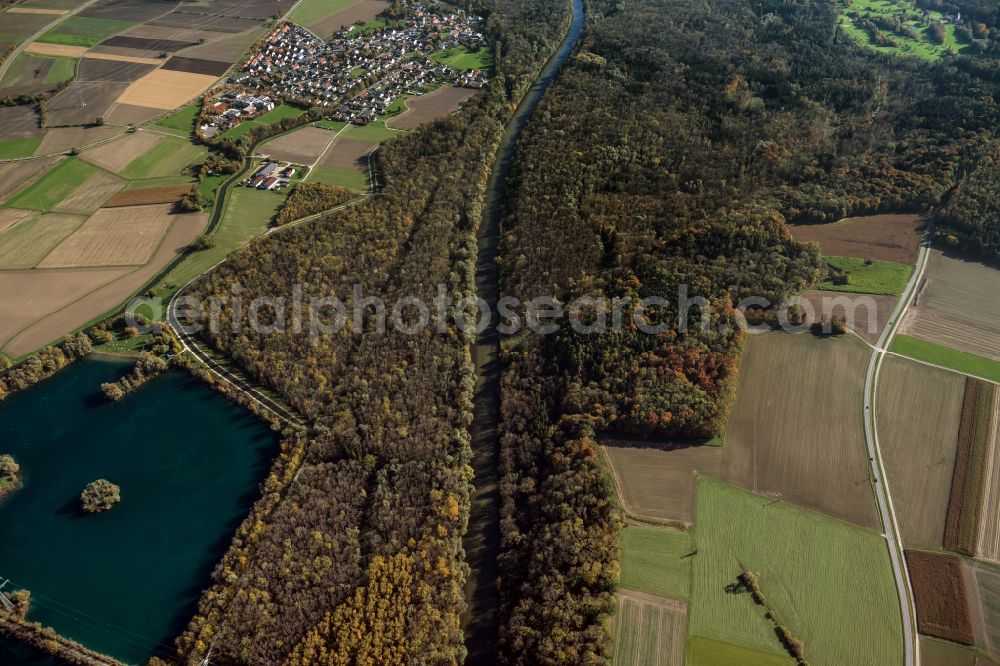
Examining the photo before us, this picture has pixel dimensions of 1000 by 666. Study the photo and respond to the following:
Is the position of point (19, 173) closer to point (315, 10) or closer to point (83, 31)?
point (83, 31)

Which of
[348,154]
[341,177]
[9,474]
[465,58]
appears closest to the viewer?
[9,474]

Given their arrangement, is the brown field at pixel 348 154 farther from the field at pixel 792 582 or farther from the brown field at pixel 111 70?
the field at pixel 792 582

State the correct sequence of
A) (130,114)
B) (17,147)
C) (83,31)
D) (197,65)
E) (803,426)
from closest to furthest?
(803,426)
(17,147)
(130,114)
(197,65)
(83,31)

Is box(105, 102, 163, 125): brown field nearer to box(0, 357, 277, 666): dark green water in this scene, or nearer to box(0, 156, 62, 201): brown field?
box(0, 156, 62, 201): brown field

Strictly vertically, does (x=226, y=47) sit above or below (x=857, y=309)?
above

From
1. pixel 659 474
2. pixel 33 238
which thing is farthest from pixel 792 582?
pixel 33 238

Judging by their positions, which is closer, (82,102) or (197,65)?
(82,102)
